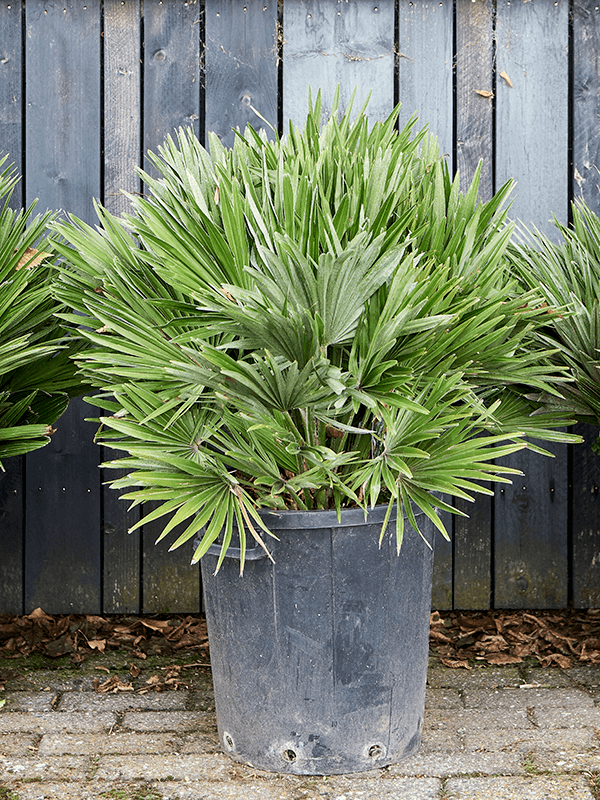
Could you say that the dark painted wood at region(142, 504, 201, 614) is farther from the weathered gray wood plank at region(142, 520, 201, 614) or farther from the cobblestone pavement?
the cobblestone pavement

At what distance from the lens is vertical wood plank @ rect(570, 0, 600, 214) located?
2479 millimetres

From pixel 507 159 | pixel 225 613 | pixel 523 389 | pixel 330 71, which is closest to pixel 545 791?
pixel 225 613

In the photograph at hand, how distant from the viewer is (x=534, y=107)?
2492mm

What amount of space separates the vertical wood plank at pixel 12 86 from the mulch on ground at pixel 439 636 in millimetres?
1395

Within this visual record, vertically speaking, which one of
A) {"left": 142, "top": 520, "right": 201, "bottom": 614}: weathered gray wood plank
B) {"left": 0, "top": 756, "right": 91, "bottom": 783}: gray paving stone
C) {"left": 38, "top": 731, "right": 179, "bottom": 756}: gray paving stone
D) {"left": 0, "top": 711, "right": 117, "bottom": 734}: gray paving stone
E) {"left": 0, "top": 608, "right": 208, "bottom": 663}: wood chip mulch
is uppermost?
{"left": 142, "top": 520, "right": 201, "bottom": 614}: weathered gray wood plank

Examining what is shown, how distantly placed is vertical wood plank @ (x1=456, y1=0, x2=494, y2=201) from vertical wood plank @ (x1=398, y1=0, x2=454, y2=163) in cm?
4

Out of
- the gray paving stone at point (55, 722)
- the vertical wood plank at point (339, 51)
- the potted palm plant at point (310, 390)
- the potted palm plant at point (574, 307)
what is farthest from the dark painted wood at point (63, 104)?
the gray paving stone at point (55, 722)

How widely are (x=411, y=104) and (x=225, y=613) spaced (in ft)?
5.61

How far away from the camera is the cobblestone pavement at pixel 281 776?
1.62 m

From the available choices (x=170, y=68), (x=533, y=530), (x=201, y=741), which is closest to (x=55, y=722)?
(x=201, y=741)

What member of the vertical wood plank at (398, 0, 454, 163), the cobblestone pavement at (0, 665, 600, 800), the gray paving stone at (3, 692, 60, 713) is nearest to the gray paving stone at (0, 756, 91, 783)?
the cobblestone pavement at (0, 665, 600, 800)

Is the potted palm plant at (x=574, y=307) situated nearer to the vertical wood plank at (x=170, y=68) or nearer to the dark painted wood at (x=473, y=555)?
the dark painted wood at (x=473, y=555)

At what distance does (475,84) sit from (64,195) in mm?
1386

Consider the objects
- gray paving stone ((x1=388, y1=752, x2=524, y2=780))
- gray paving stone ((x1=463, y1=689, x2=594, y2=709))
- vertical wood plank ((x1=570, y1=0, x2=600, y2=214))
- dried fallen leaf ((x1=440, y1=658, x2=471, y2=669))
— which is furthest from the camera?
vertical wood plank ((x1=570, y1=0, x2=600, y2=214))
